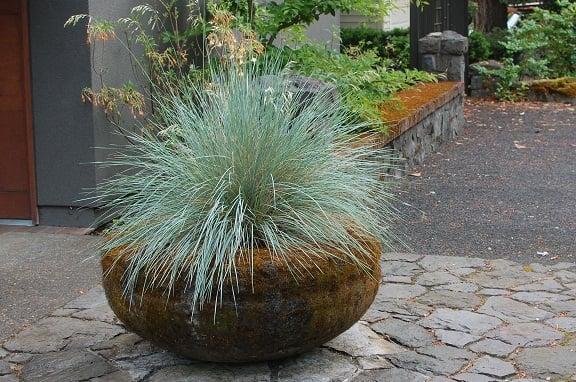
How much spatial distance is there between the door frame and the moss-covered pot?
333cm

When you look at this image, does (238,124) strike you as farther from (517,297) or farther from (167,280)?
(517,297)

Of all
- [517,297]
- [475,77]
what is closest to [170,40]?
[517,297]

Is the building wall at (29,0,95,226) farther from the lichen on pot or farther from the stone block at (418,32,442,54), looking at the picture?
the stone block at (418,32,442,54)

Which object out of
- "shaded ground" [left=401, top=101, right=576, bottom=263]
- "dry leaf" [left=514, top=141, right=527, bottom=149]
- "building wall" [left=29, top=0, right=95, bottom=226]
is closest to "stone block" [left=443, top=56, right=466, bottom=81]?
"shaded ground" [left=401, top=101, right=576, bottom=263]

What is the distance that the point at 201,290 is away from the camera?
4.40 metres

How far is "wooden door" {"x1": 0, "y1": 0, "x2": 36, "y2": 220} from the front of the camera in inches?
303

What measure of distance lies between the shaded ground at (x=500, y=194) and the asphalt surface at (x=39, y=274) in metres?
2.50

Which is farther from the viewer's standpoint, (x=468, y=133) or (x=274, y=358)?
(x=468, y=133)

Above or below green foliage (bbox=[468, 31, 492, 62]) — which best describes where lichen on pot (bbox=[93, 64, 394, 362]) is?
below

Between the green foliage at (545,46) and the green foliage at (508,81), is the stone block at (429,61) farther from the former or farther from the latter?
the green foliage at (545,46)

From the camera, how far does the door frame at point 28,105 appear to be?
765 cm

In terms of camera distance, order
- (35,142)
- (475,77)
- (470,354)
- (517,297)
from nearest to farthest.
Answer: (470,354) → (517,297) → (35,142) → (475,77)

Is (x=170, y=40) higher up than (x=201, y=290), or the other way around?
(x=170, y=40)

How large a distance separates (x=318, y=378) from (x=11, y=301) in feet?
7.56
